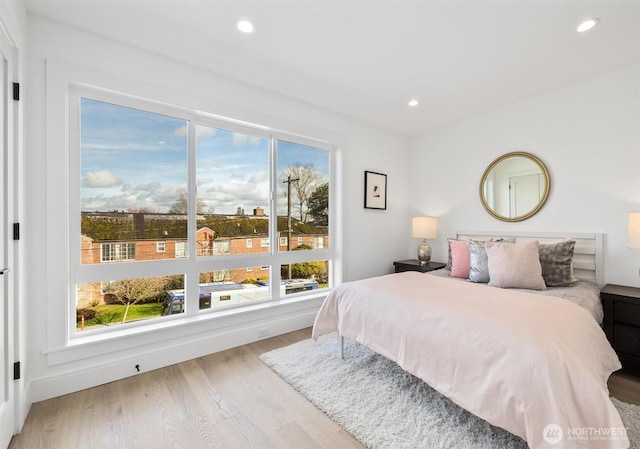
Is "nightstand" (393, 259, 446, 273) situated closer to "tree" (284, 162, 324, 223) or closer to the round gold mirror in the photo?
the round gold mirror

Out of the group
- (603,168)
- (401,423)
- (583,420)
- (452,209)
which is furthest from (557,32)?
(401,423)

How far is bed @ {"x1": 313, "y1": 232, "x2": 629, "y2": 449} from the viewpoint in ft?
3.92

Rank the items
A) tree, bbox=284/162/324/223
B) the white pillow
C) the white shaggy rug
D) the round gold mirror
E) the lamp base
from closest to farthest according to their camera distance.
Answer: the white shaggy rug
the white pillow
the round gold mirror
tree, bbox=284/162/324/223
the lamp base

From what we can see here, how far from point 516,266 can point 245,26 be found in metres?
2.88

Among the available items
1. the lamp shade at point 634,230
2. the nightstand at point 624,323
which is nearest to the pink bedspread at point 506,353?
the nightstand at point 624,323

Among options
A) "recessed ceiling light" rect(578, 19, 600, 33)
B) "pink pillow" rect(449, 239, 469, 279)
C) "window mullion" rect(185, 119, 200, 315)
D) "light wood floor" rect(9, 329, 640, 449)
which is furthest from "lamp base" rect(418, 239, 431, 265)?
"window mullion" rect(185, 119, 200, 315)

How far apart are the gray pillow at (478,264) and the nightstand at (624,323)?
83 cm

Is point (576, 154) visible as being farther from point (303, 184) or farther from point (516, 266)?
point (303, 184)

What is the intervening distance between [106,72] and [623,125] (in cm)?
440

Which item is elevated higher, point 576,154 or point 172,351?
point 576,154

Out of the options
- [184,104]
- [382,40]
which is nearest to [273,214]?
[184,104]

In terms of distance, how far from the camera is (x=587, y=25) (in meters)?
2.02

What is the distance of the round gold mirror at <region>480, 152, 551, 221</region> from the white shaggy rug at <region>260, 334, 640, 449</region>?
1930 mm

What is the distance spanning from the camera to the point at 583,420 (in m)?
1.19
